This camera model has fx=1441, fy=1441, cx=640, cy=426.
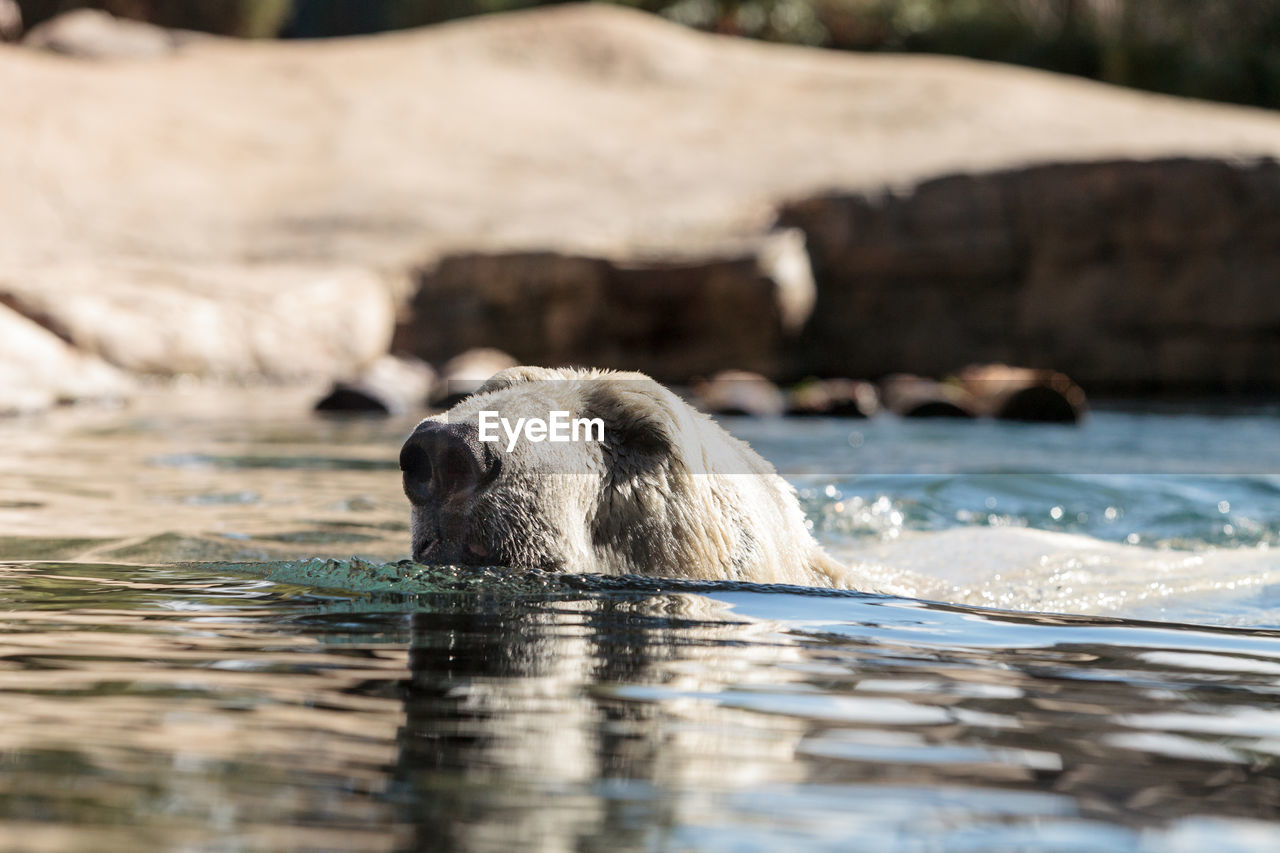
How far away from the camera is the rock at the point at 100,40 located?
2562cm

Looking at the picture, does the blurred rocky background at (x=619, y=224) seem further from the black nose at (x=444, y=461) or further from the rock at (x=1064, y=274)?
the black nose at (x=444, y=461)

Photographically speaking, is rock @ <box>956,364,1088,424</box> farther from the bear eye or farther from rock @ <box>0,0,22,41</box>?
rock @ <box>0,0,22,41</box>

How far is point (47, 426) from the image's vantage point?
9.87m

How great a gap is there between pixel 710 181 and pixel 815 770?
19035 millimetres

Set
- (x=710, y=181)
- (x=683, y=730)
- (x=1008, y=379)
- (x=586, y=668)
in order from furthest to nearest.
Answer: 1. (x=710, y=181)
2. (x=1008, y=379)
3. (x=586, y=668)
4. (x=683, y=730)

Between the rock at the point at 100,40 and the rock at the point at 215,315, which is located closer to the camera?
the rock at the point at 215,315

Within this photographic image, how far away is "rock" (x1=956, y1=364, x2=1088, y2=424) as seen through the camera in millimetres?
13414

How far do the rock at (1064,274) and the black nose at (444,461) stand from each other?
15042 mm

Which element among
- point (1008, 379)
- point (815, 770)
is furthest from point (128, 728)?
point (1008, 379)

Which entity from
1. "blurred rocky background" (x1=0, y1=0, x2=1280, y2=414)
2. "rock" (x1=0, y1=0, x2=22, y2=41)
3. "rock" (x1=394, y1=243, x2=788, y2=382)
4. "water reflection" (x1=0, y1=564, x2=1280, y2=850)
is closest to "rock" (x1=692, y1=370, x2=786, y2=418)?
"blurred rocky background" (x1=0, y1=0, x2=1280, y2=414)

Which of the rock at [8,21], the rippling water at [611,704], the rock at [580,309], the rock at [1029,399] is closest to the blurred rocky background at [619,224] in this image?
the rock at [580,309]

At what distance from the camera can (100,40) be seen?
26312 millimetres

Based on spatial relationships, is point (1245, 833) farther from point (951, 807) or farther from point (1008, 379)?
point (1008, 379)

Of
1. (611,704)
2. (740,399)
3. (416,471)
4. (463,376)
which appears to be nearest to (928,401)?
(740,399)
